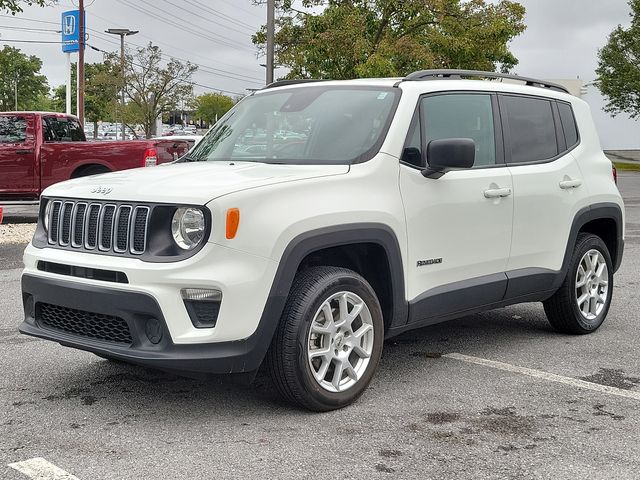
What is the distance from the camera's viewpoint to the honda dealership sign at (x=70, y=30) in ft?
119

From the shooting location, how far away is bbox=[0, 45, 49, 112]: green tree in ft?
285

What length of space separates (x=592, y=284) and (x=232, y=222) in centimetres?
350

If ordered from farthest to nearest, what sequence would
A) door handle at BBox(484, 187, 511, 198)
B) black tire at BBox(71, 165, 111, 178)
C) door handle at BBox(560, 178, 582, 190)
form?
black tire at BBox(71, 165, 111, 178)
door handle at BBox(560, 178, 582, 190)
door handle at BBox(484, 187, 511, 198)

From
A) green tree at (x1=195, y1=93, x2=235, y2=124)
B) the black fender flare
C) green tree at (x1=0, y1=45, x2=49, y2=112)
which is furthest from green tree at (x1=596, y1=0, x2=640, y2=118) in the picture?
green tree at (x1=195, y1=93, x2=235, y2=124)

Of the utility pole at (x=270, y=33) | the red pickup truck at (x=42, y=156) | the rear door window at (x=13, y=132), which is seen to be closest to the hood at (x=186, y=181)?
the red pickup truck at (x=42, y=156)

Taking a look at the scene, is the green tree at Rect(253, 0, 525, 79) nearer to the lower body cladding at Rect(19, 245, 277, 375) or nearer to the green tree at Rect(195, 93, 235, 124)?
the lower body cladding at Rect(19, 245, 277, 375)

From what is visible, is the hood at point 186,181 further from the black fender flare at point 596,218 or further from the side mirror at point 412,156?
the black fender flare at point 596,218

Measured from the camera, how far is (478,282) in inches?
213

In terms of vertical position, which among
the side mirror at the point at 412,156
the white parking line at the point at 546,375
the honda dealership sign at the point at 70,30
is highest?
the honda dealership sign at the point at 70,30

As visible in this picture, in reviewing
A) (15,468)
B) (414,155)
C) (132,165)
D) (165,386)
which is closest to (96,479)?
(15,468)

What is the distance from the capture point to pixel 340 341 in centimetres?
461

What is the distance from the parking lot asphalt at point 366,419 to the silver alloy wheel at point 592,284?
382 mm

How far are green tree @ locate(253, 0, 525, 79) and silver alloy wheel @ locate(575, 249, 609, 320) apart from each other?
1897cm

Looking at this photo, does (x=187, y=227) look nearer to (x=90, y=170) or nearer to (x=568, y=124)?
(x=568, y=124)
